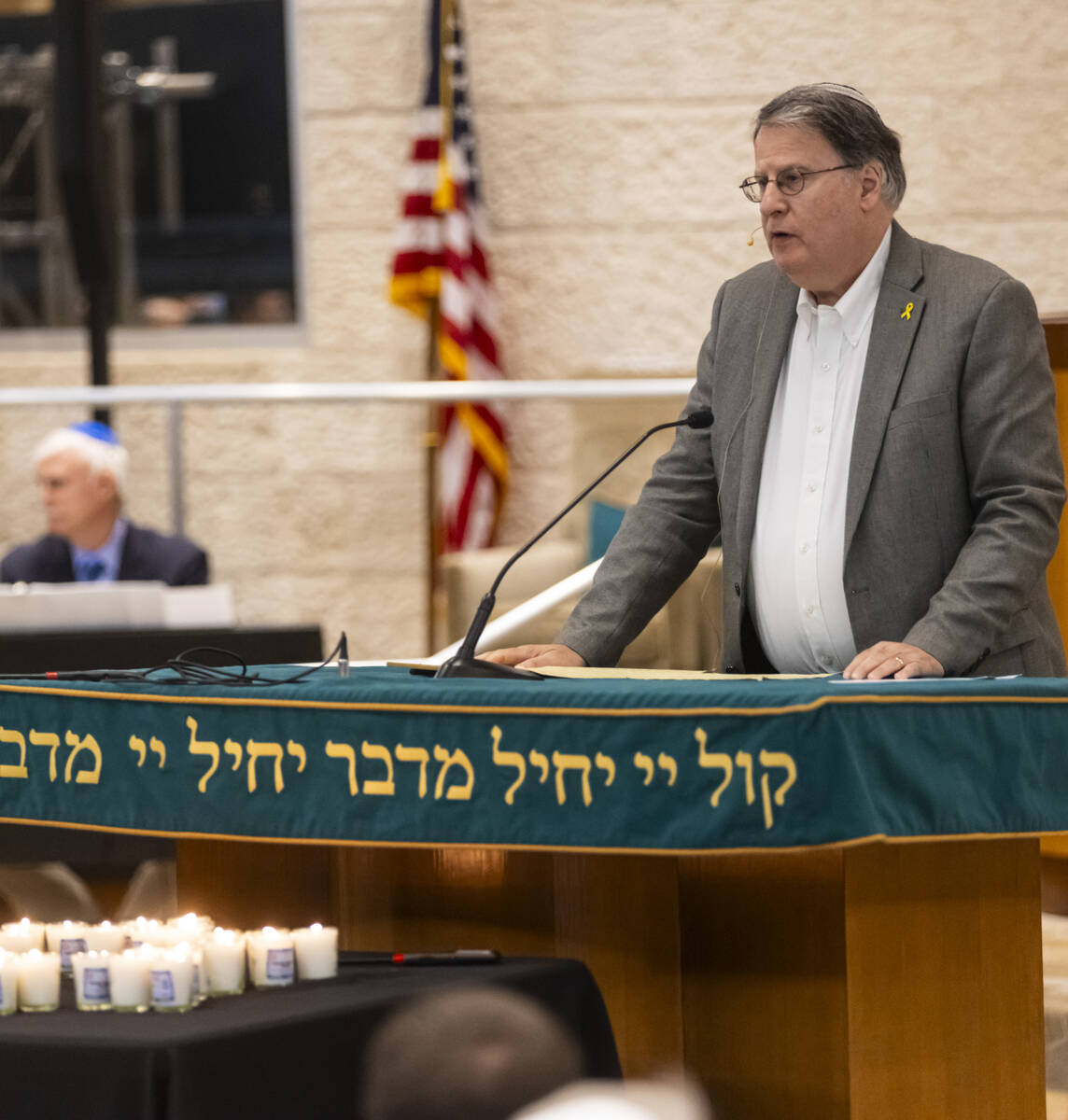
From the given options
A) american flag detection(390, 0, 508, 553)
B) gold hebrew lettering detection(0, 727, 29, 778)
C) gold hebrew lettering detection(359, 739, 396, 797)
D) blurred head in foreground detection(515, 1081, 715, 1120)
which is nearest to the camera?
blurred head in foreground detection(515, 1081, 715, 1120)

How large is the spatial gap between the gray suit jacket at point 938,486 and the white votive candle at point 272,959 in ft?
2.14

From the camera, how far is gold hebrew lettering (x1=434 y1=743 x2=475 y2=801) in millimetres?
1872

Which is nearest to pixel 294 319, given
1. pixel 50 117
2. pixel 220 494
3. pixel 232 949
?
pixel 220 494

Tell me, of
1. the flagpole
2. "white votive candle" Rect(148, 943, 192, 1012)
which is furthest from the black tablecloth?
the flagpole

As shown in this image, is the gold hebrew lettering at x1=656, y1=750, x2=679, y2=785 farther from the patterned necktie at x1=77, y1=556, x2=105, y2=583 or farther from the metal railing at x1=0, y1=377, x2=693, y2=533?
the patterned necktie at x1=77, y1=556, x2=105, y2=583

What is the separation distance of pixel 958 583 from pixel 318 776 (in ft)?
2.61

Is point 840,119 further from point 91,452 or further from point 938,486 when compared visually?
point 91,452

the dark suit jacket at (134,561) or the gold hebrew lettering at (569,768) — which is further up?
the gold hebrew lettering at (569,768)

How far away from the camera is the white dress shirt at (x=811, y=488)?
2299 mm

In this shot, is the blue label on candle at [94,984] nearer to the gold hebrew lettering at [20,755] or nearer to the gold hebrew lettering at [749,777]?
the gold hebrew lettering at [20,755]

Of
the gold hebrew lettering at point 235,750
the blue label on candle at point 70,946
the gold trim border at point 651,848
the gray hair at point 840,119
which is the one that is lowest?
the blue label on candle at point 70,946

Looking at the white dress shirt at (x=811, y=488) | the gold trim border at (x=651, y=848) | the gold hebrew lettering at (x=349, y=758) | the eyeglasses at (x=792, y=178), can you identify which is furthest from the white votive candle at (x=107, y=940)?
the eyeglasses at (x=792, y=178)

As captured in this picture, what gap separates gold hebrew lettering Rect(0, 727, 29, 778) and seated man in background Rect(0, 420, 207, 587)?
2950 millimetres

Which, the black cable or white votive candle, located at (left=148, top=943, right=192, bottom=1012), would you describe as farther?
the black cable
